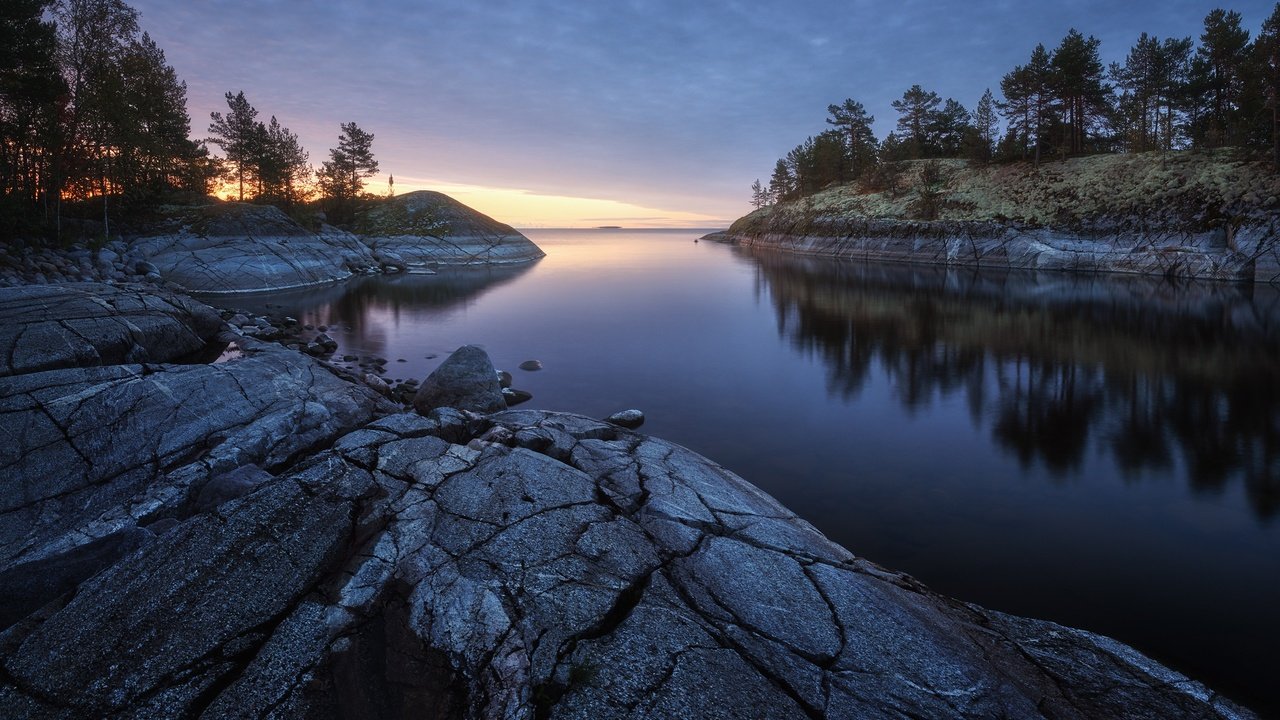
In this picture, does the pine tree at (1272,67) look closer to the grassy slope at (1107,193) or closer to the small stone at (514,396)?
the grassy slope at (1107,193)

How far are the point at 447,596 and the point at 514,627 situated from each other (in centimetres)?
78

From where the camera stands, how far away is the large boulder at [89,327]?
31.8 feet

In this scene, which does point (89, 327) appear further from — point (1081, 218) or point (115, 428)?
point (1081, 218)

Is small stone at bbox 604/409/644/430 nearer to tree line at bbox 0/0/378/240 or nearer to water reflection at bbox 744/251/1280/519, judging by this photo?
water reflection at bbox 744/251/1280/519

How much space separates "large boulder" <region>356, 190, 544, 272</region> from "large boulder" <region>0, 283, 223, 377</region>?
55.3 m

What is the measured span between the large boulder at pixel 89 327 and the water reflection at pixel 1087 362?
18675 millimetres

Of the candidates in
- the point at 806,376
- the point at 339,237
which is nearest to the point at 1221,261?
the point at 806,376

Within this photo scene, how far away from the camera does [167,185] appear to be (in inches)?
1908

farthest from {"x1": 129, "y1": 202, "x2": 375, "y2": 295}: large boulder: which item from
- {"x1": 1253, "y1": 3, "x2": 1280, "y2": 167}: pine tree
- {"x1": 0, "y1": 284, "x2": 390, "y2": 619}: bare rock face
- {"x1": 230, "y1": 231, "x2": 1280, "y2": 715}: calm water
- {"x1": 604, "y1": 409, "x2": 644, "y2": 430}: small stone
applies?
{"x1": 1253, "y1": 3, "x2": 1280, "y2": 167}: pine tree

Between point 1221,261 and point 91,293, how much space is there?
205 feet

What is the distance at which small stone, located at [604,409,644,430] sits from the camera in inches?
571

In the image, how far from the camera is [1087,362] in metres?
21.4

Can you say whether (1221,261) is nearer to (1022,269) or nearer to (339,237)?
(1022,269)

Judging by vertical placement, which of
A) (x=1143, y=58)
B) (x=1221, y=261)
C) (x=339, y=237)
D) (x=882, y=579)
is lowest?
(x=882, y=579)
